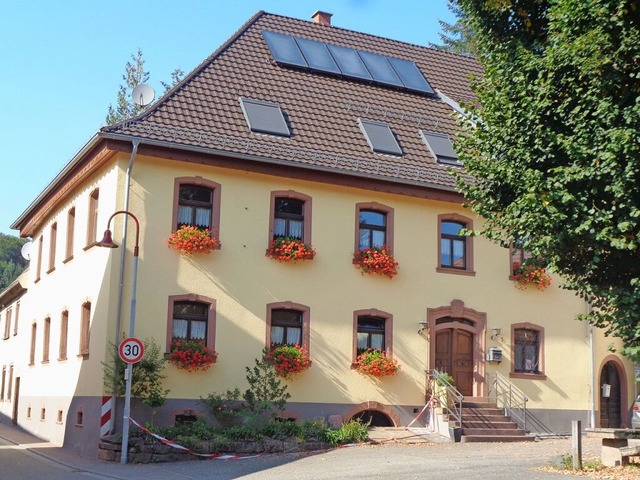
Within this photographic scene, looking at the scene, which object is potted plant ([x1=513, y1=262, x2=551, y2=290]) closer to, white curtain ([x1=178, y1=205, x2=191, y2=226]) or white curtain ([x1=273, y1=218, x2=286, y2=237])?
white curtain ([x1=273, y1=218, x2=286, y2=237])

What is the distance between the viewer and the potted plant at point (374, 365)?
2209 centimetres

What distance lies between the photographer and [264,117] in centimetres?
2311

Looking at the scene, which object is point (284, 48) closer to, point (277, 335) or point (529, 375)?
point (277, 335)

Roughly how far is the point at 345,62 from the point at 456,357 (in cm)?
918

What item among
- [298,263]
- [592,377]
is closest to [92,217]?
[298,263]

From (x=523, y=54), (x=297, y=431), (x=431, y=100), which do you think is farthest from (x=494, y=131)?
(x=431, y=100)

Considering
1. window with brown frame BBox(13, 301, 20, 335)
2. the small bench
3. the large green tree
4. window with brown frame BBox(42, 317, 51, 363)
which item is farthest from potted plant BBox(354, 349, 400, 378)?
window with brown frame BBox(13, 301, 20, 335)

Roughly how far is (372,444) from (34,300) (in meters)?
13.5

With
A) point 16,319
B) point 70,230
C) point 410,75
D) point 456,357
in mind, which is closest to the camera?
point 456,357

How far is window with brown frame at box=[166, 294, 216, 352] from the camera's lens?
68.1ft

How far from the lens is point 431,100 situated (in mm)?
27406

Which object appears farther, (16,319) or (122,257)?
(16,319)

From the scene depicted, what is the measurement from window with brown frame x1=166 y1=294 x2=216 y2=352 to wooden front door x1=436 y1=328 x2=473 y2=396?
6.02 m

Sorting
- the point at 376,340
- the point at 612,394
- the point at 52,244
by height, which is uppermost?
the point at 52,244
